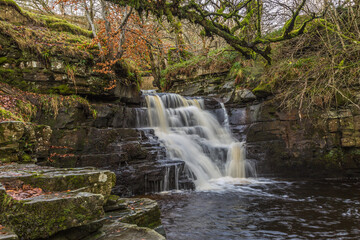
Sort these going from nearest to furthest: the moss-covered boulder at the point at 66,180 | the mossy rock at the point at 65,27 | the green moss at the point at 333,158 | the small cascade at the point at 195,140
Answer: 1. the moss-covered boulder at the point at 66,180
2. the small cascade at the point at 195,140
3. the green moss at the point at 333,158
4. the mossy rock at the point at 65,27

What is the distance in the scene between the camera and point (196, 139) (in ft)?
28.9

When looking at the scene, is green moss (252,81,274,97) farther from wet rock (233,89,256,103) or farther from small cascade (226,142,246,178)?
Answer: small cascade (226,142,246,178)

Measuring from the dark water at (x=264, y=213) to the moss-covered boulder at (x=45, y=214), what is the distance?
6.64 ft

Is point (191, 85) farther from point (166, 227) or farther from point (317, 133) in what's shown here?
point (166, 227)

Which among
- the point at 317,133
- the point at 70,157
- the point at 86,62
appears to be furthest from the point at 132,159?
the point at 317,133

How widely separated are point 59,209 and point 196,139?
722 cm

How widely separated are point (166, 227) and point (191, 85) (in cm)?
1009

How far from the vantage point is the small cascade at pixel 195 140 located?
7371 millimetres

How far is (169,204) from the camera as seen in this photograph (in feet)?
16.5

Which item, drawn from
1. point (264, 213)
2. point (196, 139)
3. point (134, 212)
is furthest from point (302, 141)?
point (134, 212)

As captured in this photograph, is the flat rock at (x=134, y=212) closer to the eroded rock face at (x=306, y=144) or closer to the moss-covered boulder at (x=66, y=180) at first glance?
the moss-covered boulder at (x=66, y=180)

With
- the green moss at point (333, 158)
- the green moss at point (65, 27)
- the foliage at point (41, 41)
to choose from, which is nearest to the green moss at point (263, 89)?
the green moss at point (333, 158)

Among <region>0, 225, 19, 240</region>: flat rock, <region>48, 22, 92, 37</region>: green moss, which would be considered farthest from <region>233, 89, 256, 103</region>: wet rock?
<region>0, 225, 19, 240</region>: flat rock

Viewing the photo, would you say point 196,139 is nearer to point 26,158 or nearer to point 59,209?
point 26,158
